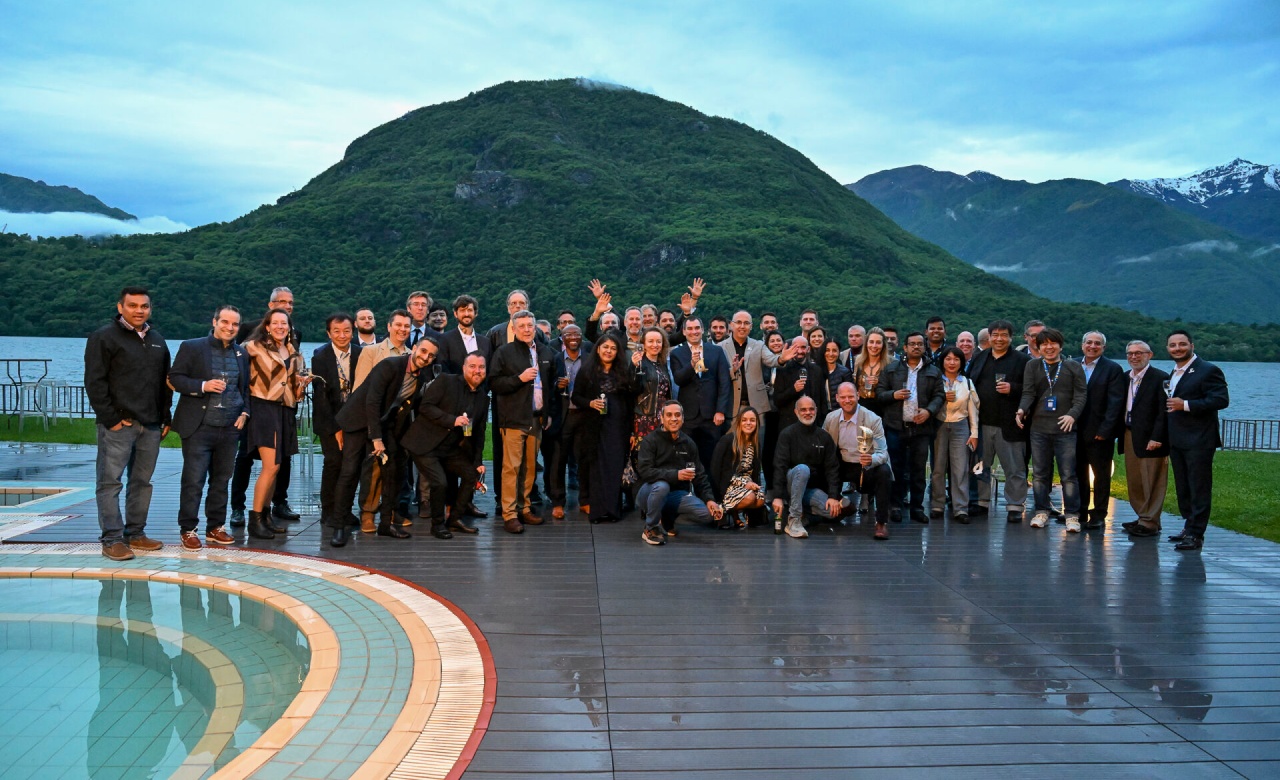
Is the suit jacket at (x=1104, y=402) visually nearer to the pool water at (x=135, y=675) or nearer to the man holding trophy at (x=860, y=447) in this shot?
the man holding trophy at (x=860, y=447)

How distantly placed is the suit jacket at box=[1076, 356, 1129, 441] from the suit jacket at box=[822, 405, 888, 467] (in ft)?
5.75

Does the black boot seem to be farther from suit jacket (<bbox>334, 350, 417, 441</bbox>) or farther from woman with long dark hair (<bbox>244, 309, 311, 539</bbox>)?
suit jacket (<bbox>334, 350, 417, 441</bbox>)

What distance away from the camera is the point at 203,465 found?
21.6 ft

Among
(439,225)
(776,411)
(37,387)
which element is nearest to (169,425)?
(776,411)

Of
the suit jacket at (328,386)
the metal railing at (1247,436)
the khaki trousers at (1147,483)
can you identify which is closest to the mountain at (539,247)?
the metal railing at (1247,436)

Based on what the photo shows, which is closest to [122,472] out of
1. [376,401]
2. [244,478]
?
[244,478]

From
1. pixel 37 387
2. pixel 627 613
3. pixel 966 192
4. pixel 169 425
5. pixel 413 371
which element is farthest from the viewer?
pixel 966 192

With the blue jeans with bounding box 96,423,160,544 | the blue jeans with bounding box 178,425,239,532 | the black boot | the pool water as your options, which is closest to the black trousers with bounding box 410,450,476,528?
the black boot

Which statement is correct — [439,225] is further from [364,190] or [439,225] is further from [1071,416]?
[1071,416]

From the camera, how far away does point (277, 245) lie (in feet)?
152

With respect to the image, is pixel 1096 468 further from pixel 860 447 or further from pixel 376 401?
pixel 376 401

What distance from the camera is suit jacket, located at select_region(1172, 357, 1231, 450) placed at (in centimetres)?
703

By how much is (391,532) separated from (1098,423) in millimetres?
5892

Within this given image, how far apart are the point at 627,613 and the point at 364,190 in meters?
57.0
